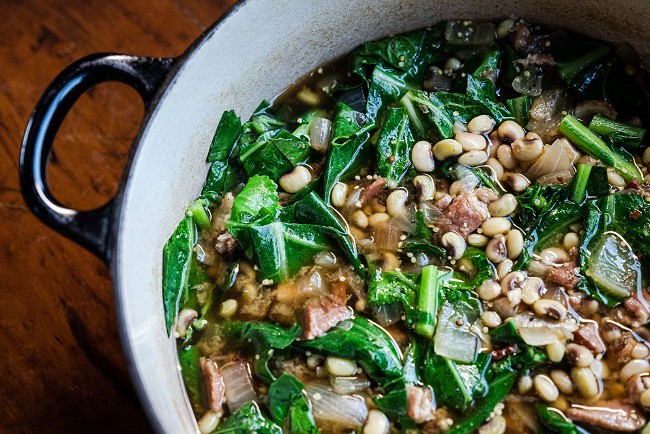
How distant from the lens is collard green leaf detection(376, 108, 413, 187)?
2818 millimetres

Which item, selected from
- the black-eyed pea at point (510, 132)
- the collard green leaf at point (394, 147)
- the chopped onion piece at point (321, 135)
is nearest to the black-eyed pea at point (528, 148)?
the black-eyed pea at point (510, 132)

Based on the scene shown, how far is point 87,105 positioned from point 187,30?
1.86 feet

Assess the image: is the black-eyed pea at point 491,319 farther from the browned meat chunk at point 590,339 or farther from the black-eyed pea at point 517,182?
the black-eyed pea at point 517,182

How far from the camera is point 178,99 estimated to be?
246cm

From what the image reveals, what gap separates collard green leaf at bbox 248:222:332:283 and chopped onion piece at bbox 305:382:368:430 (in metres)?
0.47

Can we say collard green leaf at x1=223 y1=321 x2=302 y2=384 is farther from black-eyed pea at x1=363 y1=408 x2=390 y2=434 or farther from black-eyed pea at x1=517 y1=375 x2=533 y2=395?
black-eyed pea at x1=517 y1=375 x2=533 y2=395

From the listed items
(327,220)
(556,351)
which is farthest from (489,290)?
(327,220)

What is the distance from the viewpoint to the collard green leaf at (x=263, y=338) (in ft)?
8.36

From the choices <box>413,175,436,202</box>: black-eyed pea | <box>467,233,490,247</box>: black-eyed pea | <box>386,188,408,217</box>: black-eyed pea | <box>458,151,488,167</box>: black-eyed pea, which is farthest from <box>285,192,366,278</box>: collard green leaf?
<box>458,151,488,167</box>: black-eyed pea

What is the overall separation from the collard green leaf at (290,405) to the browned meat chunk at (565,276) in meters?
1.00

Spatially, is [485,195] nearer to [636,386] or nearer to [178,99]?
[636,386]

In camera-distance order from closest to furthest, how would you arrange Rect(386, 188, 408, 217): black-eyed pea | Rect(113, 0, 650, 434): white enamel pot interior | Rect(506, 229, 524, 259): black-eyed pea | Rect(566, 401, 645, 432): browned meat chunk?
Rect(113, 0, 650, 434): white enamel pot interior
Rect(566, 401, 645, 432): browned meat chunk
Rect(506, 229, 524, 259): black-eyed pea
Rect(386, 188, 408, 217): black-eyed pea

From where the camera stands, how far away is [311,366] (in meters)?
2.58

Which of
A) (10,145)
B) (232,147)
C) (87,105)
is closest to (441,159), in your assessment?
(232,147)
